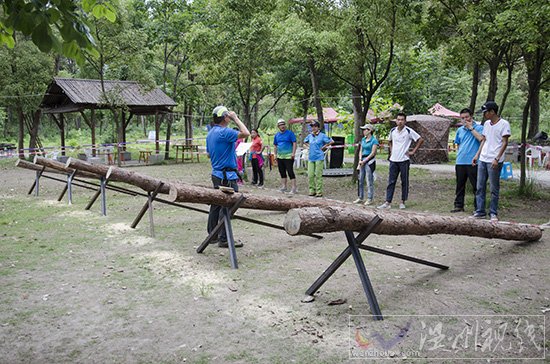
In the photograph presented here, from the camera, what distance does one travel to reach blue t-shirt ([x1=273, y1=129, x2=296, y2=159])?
37.3 feet

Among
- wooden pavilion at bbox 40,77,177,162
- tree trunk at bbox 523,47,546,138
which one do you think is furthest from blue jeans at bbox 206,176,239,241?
wooden pavilion at bbox 40,77,177,162

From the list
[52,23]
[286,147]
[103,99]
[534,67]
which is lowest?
[286,147]

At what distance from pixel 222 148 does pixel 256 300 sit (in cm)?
244

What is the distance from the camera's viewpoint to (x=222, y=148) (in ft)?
20.2

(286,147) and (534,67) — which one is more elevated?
(534,67)

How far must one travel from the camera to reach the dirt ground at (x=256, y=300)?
3373mm

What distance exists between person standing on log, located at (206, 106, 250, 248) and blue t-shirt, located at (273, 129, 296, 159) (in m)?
5.07

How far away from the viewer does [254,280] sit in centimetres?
493

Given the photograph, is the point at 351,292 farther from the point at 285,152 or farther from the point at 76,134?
the point at 76,134

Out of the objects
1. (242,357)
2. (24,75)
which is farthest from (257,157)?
(24,75)

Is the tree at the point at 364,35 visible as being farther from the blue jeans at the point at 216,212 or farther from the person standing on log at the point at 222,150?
the blue jeans at the point at 216,212

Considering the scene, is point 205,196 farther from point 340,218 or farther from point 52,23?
point 52,23

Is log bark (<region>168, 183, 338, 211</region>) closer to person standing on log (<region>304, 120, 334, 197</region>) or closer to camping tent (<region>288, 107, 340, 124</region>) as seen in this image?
person standing on log (<region>304, 120, 334, 197</region>)

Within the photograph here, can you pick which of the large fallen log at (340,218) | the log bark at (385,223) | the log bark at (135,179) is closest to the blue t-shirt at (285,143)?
the large fallen log at (340,218)
